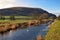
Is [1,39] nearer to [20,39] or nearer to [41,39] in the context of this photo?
[20,39]

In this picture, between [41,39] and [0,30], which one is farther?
[0,30]

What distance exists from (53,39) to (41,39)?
419cm

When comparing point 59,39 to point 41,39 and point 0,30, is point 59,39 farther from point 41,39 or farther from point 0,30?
point 0,30

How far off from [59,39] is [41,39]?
16.9 feet

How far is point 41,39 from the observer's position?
2572cm

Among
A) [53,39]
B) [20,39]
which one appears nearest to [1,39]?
[20,39]

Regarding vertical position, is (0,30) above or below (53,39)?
below

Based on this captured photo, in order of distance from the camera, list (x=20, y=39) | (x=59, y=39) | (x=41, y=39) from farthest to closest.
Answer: (x=20, y=39)
(x=41, y=39)
(x=59, y=39)

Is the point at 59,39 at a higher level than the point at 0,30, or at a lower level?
higher

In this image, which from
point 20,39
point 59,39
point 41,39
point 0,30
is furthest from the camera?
point 0,30

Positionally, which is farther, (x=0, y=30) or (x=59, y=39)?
(x=0, y=30)

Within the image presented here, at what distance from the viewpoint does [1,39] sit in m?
37.8

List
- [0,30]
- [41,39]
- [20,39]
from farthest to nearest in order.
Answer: [0,30], [20,39], [41,39]

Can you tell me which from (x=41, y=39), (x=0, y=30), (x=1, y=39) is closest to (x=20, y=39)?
(x=1, y=39)
